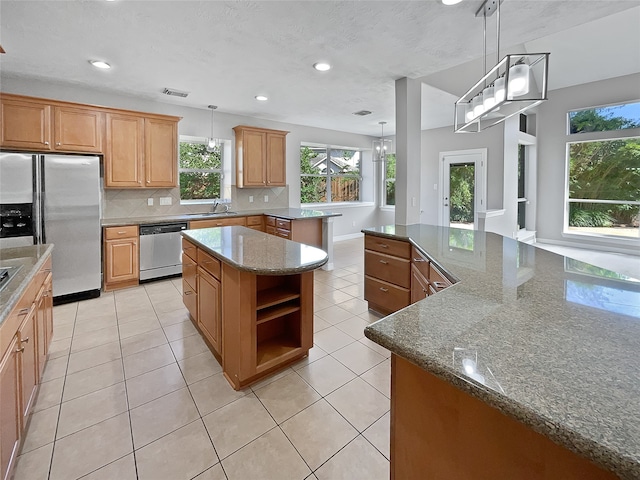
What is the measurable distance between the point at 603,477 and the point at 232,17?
310cm

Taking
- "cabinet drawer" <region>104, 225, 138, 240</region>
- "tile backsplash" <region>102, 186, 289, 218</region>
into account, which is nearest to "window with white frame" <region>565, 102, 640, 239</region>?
"tile backsplash" <region>102, 186, 289, 218</region>

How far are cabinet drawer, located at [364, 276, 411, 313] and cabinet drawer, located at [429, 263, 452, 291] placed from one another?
28.0 inches

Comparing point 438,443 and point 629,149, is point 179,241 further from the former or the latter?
point 629,149

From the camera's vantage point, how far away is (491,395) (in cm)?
67

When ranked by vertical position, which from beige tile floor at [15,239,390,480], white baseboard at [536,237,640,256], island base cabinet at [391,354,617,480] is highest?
white baseboard at [536,237,640,256]

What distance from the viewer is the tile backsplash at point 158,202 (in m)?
4.41

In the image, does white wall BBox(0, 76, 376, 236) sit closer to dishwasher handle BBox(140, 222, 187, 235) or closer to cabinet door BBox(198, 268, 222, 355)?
dishwasher handle BBox(140, 222, 187, 235)

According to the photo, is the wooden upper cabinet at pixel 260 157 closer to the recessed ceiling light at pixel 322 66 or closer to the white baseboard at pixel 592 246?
the recessed ceiling light at pixel 322 66

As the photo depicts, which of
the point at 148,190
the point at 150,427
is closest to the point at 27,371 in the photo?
the point at 150,427

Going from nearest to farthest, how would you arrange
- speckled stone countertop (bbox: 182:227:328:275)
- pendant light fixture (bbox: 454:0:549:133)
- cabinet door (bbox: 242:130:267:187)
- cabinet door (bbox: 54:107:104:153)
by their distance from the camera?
1. pendant light fixture (bbox: 454:0:549:133)
2. speckled stone countertop (bbox: 182:227:328:275)
3. cabinet door (bbox: 54:107:104:153)
4. cabinet door (bbox: 242:130:267:187)

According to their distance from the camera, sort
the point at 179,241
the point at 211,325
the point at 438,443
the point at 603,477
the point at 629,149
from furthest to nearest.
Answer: the point at 629,149 → the point at 179,241 → the point at 211,325 → the point at 438,443 → the point at 603,477

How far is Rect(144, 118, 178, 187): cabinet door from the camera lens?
434cm

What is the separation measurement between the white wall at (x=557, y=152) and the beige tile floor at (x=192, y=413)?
6.14m

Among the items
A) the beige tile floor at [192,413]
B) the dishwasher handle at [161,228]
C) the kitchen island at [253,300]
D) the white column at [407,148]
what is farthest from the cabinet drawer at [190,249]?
the white column at [407,148]
